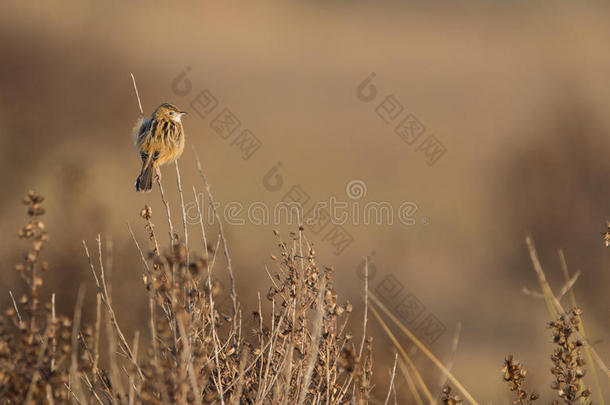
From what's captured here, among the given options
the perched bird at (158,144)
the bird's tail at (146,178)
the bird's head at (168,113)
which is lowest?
the bird's tail at (146,178)

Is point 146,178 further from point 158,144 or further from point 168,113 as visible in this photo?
point 168,113

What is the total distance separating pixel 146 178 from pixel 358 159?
13.2m

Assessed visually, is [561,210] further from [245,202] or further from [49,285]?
[49,285]

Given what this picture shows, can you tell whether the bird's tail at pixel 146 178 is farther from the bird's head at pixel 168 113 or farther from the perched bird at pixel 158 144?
the bird's head at pixel 168 113

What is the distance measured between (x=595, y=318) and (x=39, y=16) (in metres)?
12.6

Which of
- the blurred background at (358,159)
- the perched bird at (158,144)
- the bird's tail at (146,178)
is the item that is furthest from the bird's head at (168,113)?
the blurred background at (358,159)

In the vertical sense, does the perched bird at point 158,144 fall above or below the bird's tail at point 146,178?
above

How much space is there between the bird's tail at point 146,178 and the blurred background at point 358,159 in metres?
3.62

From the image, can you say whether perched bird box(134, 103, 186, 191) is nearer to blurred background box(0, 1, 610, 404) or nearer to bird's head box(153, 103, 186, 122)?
bird's head box(153, 103, 186, 122)

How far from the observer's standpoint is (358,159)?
1883 centimetres

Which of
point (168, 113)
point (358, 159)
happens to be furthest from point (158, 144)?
point (358, 159)

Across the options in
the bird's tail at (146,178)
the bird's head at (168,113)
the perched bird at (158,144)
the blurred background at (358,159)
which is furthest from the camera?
the blurred background at (358,159)

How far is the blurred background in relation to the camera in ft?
39.2

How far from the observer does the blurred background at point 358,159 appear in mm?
11953
